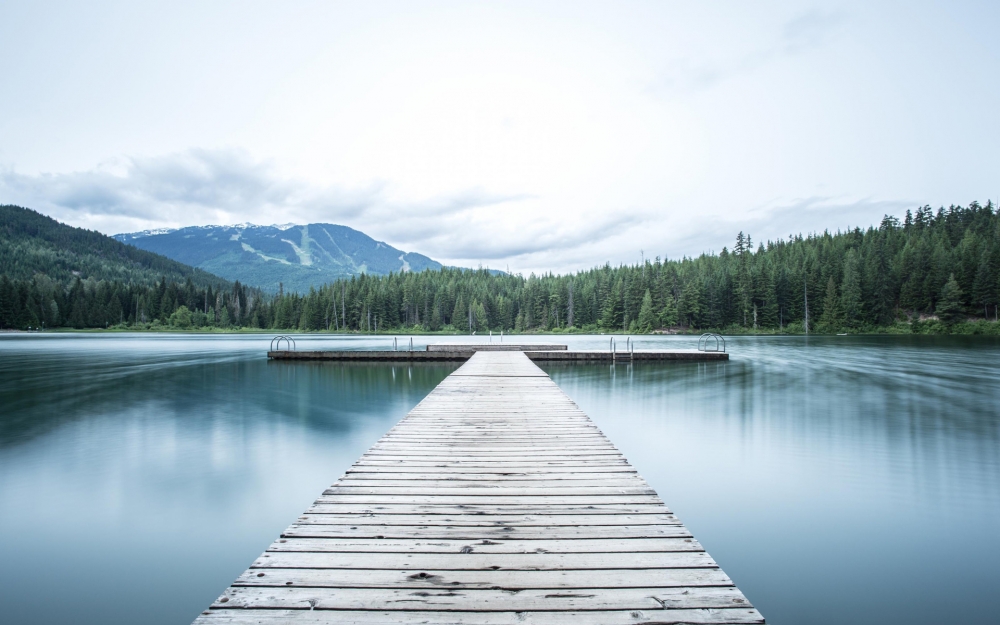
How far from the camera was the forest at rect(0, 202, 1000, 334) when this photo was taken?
57.6 metres

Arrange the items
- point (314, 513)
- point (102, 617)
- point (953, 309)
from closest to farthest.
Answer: point (314, 513)
point (102, 617)
point (953, 309)

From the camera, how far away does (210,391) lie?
→ 15148 millimetres

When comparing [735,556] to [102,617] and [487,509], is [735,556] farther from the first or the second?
[102,617]

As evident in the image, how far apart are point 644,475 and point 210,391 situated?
13293 mm

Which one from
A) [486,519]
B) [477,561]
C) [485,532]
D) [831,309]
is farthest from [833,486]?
[831,309]

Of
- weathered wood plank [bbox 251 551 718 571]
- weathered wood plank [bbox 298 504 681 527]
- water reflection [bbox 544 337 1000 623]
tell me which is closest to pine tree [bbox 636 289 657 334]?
water reflection [bbox 544 337 1000 623]

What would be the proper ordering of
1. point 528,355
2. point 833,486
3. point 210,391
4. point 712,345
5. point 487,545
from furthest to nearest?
1. point 712,345
2. point 528,355
3. point 210,391
4. point 833,486
5. point 487,545

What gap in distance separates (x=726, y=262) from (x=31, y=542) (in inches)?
3264

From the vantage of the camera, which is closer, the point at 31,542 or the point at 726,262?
the point at 31,542

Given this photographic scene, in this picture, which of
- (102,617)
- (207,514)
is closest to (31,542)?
(207,514)

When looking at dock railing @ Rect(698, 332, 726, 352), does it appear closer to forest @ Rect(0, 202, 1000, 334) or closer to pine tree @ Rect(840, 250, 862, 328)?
forest @ Rect(0, 202, 1000, 334)

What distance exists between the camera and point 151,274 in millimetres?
127875

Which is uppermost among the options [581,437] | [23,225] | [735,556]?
[23,225]

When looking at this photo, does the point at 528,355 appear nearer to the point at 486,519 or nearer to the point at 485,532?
the point at 486,519
